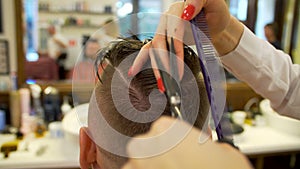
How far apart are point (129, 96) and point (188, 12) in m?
0.21

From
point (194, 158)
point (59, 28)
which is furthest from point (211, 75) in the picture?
point (59, 28)

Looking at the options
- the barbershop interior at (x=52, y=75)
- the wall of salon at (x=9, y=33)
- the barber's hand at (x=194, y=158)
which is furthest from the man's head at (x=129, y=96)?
the wall of salon at (x=9, y=33)

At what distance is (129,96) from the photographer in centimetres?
55

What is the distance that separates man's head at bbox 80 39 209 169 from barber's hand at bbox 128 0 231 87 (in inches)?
0.9

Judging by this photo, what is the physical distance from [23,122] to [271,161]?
63.9 inches

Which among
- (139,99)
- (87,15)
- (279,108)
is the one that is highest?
(87,15)

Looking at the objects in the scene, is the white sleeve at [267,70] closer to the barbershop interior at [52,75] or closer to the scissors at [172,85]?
the scissors at [172,85]

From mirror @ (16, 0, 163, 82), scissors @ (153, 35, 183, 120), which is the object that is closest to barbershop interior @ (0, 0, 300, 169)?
mirror @ (16, 0, 163, 82)

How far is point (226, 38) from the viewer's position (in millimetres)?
801

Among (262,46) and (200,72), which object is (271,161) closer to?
(262,46)

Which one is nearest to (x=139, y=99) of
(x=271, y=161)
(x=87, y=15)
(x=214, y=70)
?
(x=214, y=70)

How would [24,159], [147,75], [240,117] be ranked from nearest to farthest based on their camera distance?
[147,75] < [24,159] < [240,117]

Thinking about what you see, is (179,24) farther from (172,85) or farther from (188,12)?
(172,85)

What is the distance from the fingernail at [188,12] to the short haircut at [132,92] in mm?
66
